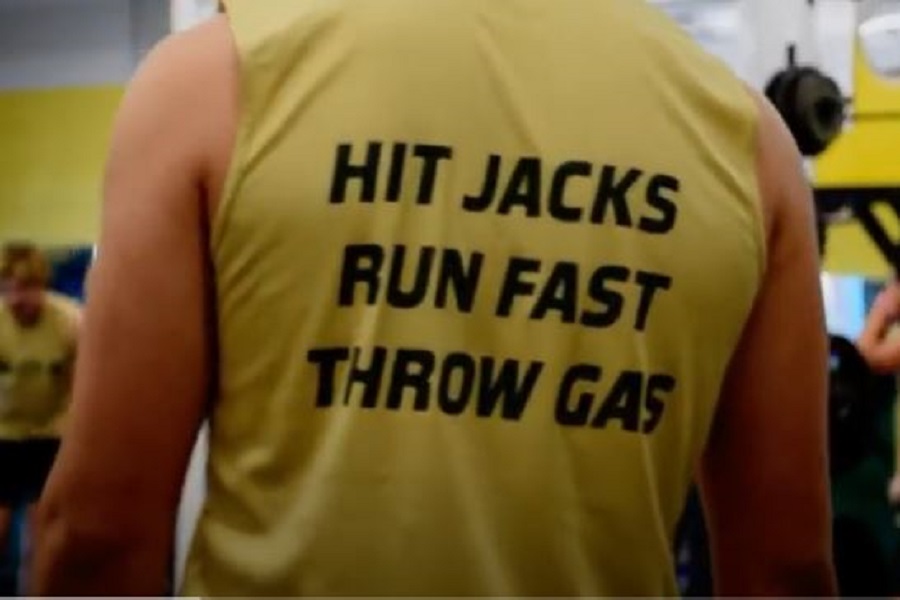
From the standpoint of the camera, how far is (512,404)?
676 mm

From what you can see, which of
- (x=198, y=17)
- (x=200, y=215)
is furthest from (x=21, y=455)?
(x=200, y=215)

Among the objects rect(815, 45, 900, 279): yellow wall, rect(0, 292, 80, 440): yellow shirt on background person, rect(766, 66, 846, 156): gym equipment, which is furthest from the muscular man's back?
rect(0, 292, 80, 440): yellow shirt on background person

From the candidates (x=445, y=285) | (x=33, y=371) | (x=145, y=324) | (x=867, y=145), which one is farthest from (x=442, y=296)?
(x=33, y=371)

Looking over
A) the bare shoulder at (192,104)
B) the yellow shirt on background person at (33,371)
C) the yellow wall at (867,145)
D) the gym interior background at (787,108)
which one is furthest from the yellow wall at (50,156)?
the bare shoulder at (192,104)

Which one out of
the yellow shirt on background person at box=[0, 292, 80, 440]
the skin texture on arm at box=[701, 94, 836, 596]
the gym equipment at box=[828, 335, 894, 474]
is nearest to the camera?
the skin texture on arm at box=[701, 94, 836, 596]

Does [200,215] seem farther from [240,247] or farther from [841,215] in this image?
[841,215]

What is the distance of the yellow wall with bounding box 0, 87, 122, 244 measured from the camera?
6.54 feet

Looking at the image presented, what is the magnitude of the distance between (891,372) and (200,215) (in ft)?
5.37

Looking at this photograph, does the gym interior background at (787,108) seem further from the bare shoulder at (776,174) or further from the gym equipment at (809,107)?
the bare shoulder at (776,174)

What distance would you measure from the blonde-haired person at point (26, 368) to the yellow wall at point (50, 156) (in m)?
0.33

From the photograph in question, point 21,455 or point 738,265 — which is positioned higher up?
point 738,265

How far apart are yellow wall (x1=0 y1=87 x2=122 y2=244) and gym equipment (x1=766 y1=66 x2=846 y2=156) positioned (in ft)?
3.14

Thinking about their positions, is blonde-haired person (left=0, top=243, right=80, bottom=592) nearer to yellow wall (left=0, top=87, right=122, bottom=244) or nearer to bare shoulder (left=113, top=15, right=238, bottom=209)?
yellow wall (left=0, top=87, right=122, bottom=244)

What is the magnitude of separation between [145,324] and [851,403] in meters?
1.51
